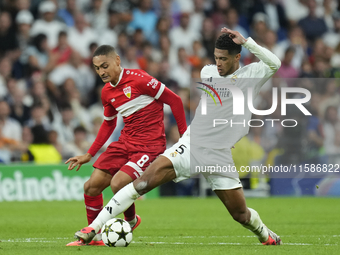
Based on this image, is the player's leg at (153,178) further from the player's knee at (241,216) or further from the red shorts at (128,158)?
Answer: the player's knee at (241,216)

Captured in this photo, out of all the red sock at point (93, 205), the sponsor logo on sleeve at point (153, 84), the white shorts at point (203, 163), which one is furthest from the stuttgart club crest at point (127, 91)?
the red sock at point (93, 205)

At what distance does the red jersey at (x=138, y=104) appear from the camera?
22.1 ft

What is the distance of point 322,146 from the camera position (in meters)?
A: 13.8

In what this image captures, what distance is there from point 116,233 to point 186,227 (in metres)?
2.72

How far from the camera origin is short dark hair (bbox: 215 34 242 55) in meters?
6.08

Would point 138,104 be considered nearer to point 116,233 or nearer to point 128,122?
point 128,122

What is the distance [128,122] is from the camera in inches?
273

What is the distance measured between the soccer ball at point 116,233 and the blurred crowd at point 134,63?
745cm

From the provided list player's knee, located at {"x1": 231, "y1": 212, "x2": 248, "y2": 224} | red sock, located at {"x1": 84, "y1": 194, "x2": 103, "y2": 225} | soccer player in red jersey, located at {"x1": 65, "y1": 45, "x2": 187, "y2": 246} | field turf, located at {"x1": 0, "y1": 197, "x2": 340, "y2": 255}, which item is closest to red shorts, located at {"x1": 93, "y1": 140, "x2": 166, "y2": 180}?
soccer player in red jersey, located at {"x1": 65, "y1": 45, "x2": 187, "y2": 246}

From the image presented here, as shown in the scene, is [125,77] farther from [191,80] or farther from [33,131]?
[191,80]

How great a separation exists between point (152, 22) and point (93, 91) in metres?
2.89

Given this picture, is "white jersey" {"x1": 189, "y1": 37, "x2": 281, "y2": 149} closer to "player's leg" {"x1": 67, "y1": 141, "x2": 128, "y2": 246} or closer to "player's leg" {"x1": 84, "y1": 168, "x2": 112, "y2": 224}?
"player's leg" {"x1": 67, "y1": 141, "x2": 128, "y2": 246}

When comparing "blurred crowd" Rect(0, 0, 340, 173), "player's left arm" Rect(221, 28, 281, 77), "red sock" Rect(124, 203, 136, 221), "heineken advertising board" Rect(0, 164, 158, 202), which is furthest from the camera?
"blurred crowd" Rect(0, 0, 340, 173)

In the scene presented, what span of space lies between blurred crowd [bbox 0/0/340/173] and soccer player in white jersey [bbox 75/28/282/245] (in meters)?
7.43
